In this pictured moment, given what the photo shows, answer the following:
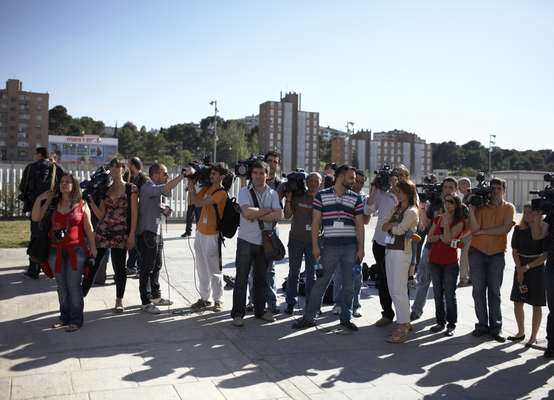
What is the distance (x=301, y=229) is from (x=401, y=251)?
1.33m

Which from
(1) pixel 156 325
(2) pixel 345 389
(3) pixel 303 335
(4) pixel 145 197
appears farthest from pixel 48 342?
(2) pixel 345 389

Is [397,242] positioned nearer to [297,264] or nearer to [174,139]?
[297,264]

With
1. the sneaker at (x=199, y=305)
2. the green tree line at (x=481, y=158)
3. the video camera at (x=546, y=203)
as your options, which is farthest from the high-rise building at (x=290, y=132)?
the video camera at (x=546, y=203)

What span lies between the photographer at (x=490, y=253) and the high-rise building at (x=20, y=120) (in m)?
126

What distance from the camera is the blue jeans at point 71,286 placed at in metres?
5.91

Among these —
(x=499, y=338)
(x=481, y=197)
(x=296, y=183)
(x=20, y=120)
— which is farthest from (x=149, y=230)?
(x=20, y=120)

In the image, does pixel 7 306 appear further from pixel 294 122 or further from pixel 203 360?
pixel 294 122

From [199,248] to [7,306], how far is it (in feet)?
8.61

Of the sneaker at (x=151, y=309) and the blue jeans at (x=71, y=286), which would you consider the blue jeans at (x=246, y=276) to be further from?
the blue jeans at (x=71, y=286)

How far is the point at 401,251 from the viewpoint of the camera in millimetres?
5898

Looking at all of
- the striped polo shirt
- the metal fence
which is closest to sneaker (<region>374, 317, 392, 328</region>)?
the striped polo shirt

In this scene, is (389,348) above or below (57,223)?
below

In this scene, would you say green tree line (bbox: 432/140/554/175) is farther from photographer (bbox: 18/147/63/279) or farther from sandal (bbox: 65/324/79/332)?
sandal (bbox: 65/324/79/332)

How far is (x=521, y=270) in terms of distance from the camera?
588 cm
